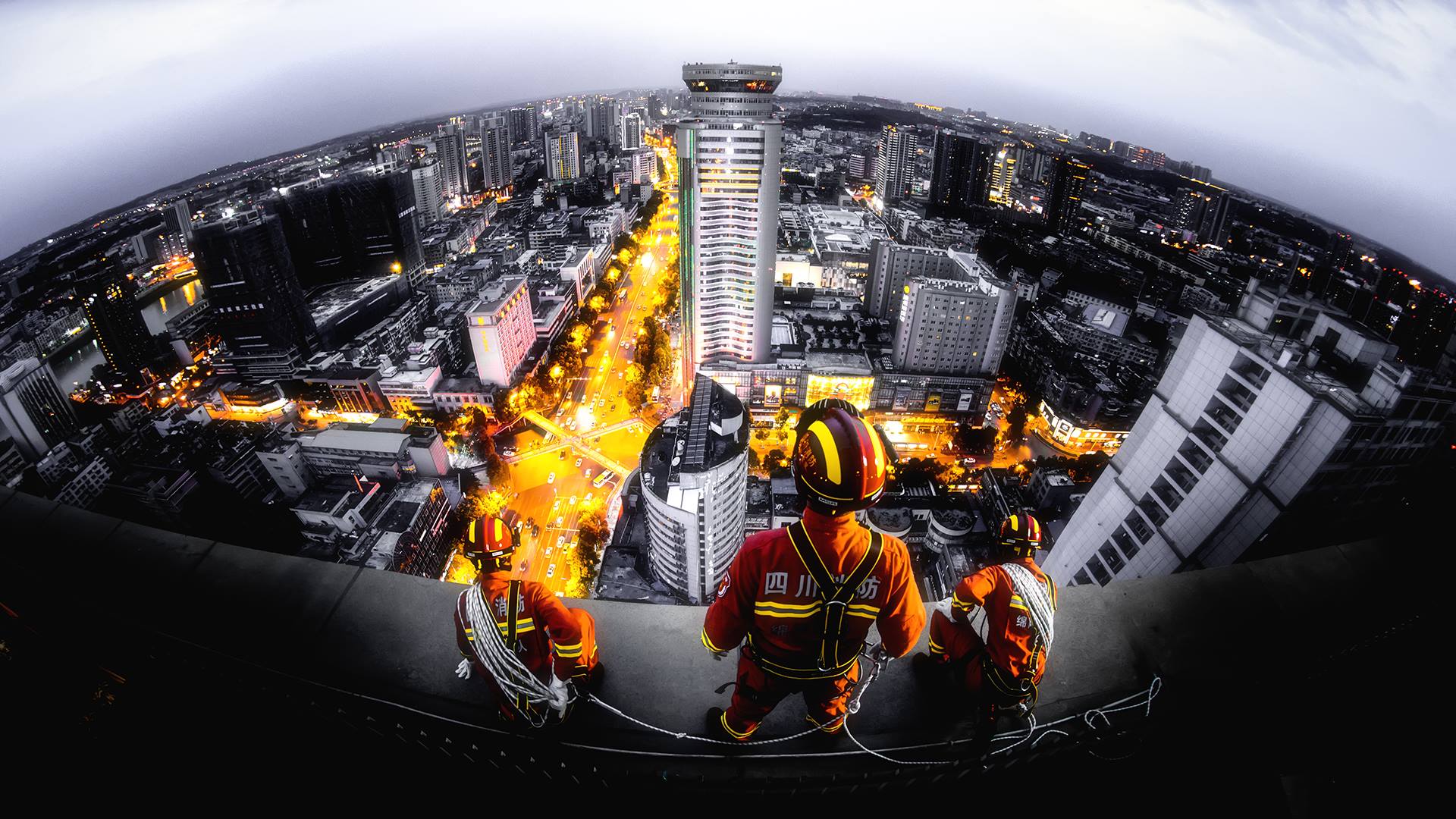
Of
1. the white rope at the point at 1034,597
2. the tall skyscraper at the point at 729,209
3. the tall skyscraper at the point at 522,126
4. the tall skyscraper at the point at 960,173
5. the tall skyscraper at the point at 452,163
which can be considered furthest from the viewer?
the tall skyscraper at the point at 522,126

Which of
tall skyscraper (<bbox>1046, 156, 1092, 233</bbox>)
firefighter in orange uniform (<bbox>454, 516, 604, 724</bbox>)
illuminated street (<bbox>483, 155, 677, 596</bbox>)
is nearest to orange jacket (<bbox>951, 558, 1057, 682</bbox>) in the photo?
firefighter in orange uniform (<bbox>454, 516, 604, 724</bbox>)

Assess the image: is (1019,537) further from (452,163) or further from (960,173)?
(452,163)

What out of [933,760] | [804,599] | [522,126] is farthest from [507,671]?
[522,126]

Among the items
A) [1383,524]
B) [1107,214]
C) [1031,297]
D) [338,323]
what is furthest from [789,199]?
[1383,524]

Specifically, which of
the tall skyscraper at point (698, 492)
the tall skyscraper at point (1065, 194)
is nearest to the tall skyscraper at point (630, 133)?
the tall skyscraper at point (1065, 194)

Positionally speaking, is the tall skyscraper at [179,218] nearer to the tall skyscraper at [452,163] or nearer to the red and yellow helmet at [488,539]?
the tall skyscraper at [452,163]
